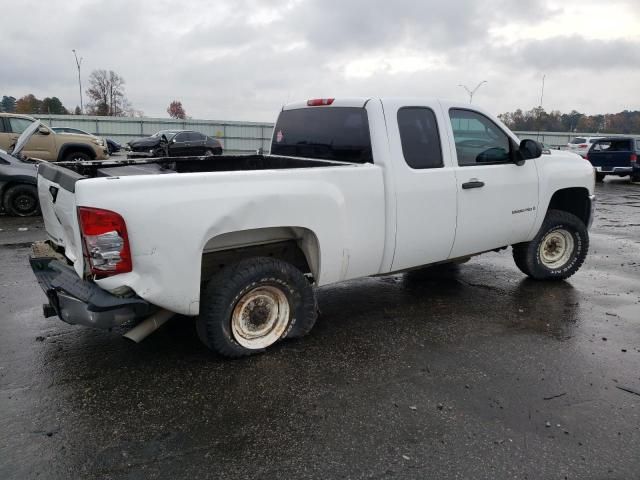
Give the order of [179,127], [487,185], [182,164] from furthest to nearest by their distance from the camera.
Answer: [179,127]
[182,164]
[487,185]

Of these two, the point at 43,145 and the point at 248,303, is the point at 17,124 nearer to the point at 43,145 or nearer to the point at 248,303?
the point at 43,145

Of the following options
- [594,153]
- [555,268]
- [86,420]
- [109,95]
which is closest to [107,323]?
[86,420]

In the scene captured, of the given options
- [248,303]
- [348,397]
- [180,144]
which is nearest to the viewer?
[348,397]

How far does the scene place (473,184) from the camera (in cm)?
462

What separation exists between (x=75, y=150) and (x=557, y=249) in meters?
13.9

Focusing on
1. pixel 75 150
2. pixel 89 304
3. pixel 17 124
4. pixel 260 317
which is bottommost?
pixel 260 317

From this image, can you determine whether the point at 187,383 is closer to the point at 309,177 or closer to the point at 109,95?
the point at 309,177

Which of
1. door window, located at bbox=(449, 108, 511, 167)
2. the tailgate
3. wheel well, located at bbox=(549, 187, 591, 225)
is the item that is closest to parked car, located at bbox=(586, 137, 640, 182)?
wheel well, located at bbox=(549, 187, 591, 225)

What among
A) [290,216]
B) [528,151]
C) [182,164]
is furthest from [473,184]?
[182,164]

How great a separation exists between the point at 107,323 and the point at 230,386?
89 cm

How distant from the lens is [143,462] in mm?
2623

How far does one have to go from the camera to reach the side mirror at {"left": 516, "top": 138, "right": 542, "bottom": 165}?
496 cm

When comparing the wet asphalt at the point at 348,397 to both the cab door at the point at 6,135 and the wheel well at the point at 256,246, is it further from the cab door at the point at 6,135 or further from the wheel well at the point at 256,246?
the cab door at the point at 6,135

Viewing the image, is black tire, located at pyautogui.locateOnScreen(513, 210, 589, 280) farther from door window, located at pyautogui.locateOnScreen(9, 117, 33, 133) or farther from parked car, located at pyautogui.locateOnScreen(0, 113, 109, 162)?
door window, located at pyautogui.locateOnScreen(9, 117, 33, 133)
